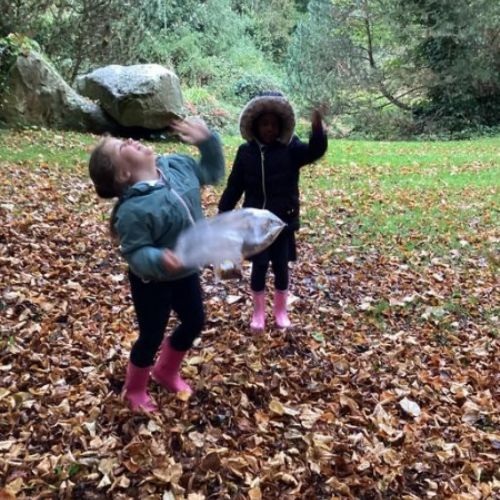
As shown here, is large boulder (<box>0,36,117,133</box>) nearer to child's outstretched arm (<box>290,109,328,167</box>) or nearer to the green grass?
the green grass

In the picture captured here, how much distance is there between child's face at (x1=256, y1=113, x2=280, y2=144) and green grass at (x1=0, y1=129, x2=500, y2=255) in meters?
3.05

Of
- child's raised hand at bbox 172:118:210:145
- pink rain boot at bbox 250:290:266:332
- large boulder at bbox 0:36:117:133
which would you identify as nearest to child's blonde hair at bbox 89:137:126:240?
child's raised hand at bbox 172:118:210:145

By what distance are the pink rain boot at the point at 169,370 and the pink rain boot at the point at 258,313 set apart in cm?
102

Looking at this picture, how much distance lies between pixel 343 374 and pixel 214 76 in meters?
23.2

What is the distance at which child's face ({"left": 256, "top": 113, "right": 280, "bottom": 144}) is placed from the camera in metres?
3.94

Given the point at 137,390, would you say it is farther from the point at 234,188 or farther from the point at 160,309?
the point at 234,188

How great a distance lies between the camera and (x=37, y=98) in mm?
12219


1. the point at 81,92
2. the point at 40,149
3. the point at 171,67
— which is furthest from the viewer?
the point at 171,67

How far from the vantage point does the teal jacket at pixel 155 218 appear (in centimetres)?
259

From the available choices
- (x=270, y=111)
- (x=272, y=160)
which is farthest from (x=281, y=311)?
(x=270, y=111)

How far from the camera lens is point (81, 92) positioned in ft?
46.8

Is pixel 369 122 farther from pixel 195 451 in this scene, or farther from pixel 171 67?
pixel 195 451

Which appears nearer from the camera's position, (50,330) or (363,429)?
(363,429)

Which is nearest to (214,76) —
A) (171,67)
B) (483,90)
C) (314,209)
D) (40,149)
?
(171,67)
